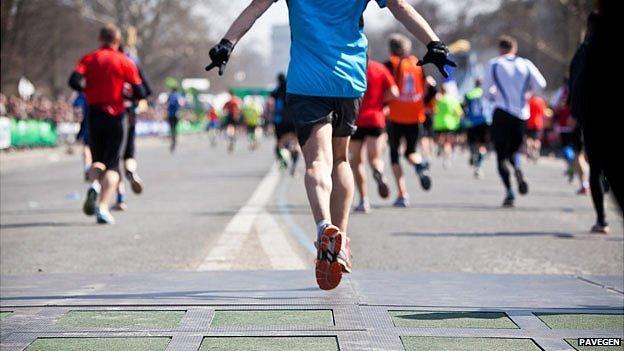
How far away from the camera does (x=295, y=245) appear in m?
9.62

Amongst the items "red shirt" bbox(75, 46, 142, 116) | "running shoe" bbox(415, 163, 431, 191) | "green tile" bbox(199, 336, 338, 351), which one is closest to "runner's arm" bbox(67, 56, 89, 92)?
"red shirt" bbox(75, 46, 142, 116)

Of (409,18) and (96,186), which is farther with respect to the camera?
(96,186)

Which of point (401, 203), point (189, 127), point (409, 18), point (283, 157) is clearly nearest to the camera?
point (409, 18)

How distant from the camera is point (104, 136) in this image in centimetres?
1176

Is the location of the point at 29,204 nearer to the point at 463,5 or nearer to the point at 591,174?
the point at 591,174

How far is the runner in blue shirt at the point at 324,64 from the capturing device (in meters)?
6.27

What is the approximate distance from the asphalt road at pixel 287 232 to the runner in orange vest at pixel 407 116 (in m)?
0.41

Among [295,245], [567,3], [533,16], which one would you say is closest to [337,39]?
[295,245]

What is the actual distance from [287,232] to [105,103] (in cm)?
237

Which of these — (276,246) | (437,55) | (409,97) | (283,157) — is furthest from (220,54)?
(283,157)

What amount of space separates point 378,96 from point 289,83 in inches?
264

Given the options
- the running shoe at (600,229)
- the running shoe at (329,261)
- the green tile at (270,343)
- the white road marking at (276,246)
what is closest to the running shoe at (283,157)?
the white road marking at (276,246)

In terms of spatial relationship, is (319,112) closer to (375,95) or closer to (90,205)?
(90,205)

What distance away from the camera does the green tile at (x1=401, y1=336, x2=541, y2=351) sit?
187 inches
